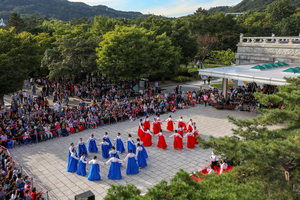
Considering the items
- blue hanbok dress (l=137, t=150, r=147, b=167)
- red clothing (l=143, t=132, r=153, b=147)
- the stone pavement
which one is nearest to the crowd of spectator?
the stone pavement

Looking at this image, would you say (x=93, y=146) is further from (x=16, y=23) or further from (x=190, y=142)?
(x=16, y=23)

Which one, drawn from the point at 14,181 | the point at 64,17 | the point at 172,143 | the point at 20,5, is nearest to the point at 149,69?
the point at 172,143

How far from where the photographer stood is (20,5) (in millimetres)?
160875

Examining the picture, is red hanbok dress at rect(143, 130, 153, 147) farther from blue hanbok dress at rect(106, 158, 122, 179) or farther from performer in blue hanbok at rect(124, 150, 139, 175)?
blue hanbok dress at rect(106, 158, 122, 179)

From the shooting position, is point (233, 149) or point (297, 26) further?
point (297, 26)

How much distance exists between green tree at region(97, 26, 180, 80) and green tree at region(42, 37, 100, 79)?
1.81 metres

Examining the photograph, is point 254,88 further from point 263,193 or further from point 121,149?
point 263,193

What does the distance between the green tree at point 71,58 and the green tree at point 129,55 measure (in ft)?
5.94

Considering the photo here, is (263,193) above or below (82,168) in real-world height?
above

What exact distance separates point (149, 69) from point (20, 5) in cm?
16826

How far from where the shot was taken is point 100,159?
1389 cm

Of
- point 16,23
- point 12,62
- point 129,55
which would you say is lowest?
point 12,62

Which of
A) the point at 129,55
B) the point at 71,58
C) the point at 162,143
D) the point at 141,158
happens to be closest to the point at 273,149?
the point at 141,158

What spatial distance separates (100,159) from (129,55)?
15.4 m
